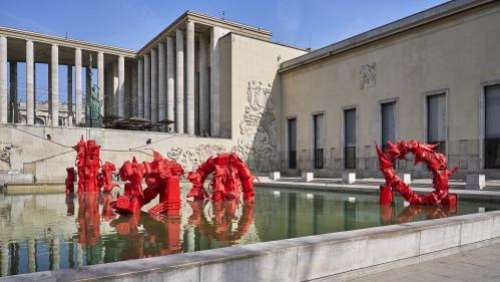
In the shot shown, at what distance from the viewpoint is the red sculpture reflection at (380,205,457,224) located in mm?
7975

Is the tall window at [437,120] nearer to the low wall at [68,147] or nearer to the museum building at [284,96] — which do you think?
the museum building at [284,96]

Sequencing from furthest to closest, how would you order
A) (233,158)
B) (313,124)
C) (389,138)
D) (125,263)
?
1. (313,124)
2. (389,138)
3. (233,158)
4. (125,263)

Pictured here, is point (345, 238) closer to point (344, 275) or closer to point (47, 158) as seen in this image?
point (344, 275)

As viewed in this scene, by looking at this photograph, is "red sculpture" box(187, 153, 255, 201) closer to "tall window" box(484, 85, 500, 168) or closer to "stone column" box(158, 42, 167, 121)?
"tall window" box(484, 85, 500, 168)

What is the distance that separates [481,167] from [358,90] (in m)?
8.89

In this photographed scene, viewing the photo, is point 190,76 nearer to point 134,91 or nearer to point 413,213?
point 134,91

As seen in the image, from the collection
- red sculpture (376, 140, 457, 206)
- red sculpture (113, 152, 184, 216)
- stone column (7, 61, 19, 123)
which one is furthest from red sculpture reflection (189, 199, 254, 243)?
stone column (7, 61, 19, 123)

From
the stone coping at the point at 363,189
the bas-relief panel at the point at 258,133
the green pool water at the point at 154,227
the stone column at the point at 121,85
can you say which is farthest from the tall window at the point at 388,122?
the stone column at the point at 121,85

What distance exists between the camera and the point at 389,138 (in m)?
24.7

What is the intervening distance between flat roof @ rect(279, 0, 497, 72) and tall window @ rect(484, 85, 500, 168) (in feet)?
14.0

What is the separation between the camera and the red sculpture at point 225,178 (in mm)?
11258

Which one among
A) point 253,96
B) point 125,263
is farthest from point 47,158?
point 125,263

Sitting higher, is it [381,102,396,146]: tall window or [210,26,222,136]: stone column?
[210,26,222,136]: stone column

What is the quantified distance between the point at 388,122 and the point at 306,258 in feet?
72.6
